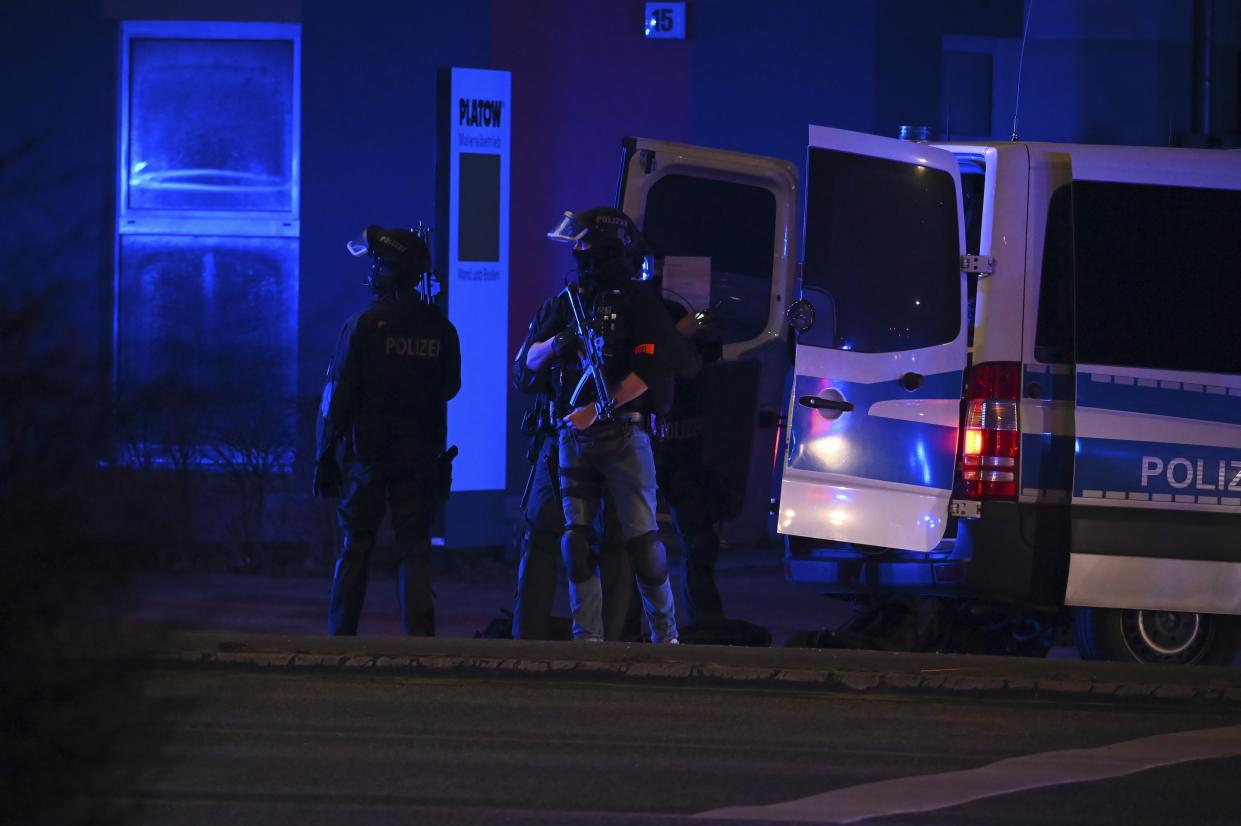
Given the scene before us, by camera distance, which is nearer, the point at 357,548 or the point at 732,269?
the point at 357,548

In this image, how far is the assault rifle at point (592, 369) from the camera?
6922 millimetres

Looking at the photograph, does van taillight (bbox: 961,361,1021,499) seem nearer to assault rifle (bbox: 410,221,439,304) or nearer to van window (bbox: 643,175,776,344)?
van window (bbox: 643,175,776,344)

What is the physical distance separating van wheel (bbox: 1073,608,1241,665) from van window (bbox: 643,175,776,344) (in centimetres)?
226

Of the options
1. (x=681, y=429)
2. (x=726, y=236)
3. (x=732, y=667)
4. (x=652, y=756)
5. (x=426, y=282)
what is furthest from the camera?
(x=726, y=236)

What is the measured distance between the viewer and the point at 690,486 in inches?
307

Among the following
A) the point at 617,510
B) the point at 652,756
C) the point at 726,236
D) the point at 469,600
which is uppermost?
the point at 726,236

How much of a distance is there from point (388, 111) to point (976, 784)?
7285 mm

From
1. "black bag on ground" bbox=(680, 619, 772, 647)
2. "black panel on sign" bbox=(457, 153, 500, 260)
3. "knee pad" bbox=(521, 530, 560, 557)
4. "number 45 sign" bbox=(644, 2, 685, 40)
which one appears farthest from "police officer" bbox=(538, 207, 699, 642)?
"number 45 sign" bbox=(644, 2, 685, 40)

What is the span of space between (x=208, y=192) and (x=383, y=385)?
4477 millimetres

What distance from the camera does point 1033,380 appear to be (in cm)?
685

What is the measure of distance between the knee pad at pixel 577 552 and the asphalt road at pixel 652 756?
883 mm

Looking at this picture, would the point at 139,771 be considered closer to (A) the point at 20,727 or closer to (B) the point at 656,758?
(A) the point at 20,727

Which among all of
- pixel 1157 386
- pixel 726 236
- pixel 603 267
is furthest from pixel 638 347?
pixel 1157 386

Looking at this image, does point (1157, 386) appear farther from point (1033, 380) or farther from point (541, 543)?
point (541, 543)
